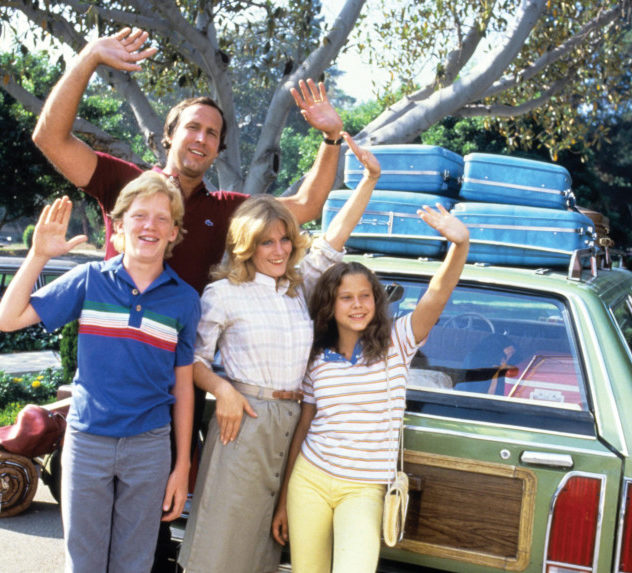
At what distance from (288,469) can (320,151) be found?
4.28 ft

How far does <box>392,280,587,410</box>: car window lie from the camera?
268 cm

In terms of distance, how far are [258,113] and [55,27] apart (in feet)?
140

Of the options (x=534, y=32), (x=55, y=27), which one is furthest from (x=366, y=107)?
(x=55, y=27)

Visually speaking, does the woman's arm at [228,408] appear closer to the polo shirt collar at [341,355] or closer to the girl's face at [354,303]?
the polo shirt collar at [341,355]

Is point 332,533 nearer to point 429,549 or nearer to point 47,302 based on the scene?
point 429,549

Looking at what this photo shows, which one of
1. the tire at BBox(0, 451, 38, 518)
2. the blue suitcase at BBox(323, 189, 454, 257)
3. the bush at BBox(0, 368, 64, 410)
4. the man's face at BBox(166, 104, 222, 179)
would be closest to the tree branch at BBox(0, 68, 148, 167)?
the bush at BBox(0, 368, 64, 410)

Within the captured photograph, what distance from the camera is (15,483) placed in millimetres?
4438

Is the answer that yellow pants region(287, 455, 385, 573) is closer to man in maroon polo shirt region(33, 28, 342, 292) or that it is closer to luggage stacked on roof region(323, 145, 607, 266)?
man in maroon polo shirt region(33, 28, 342, 292)

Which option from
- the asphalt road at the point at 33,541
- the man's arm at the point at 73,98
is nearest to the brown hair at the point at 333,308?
the man's arm at the point at 73,98

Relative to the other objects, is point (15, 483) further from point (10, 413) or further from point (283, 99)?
point (283, 99)

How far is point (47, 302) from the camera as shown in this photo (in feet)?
8.00

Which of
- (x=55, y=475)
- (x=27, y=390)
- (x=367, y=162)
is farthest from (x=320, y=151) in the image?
(x=27, y=390)

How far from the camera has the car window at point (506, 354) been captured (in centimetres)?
268

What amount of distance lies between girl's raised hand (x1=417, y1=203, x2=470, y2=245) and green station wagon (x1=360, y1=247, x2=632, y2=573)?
0.41 metres
